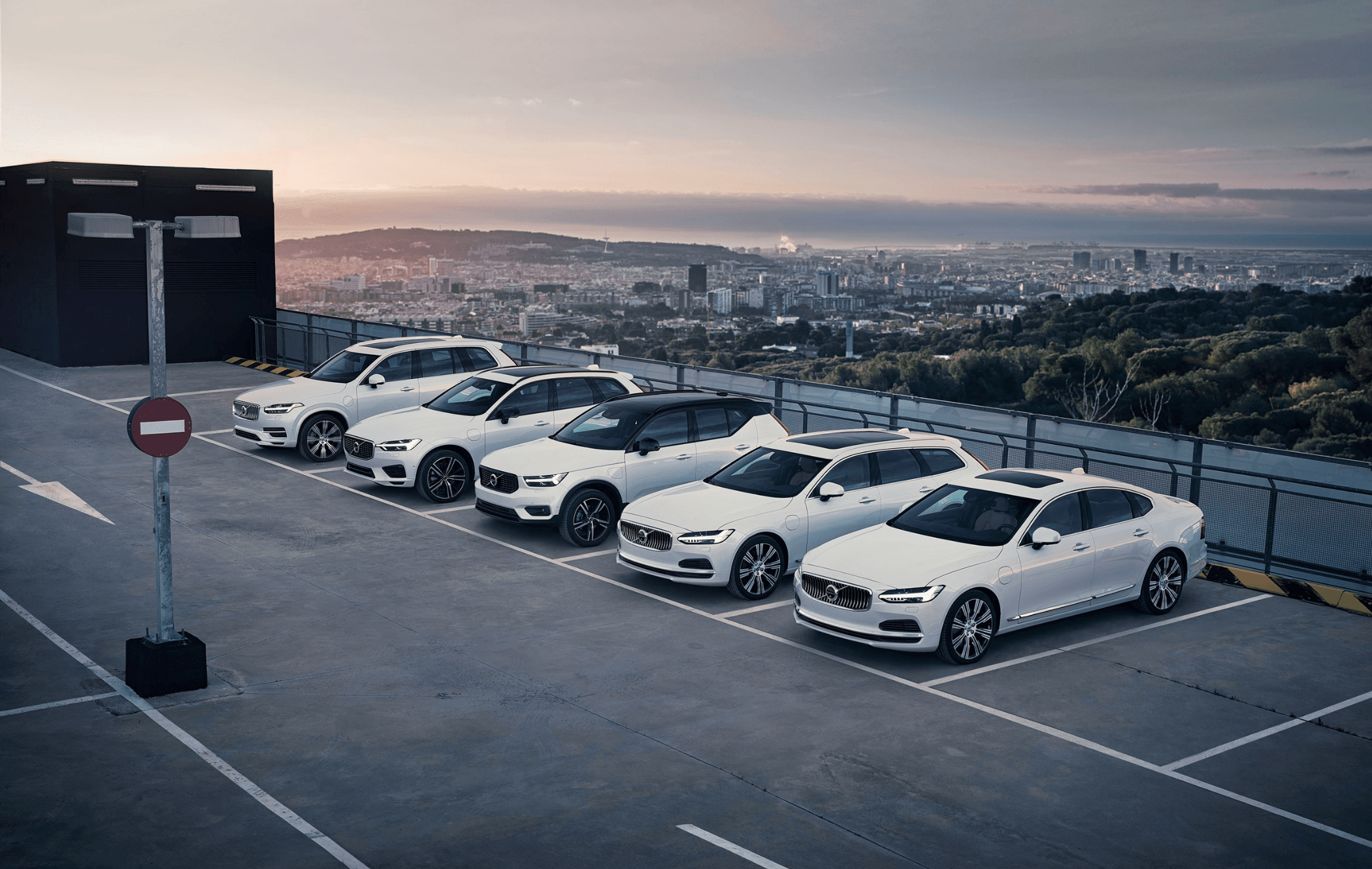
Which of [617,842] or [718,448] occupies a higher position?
[718,448]

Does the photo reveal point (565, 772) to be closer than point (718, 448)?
Yes

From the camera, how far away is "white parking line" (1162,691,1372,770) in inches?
329

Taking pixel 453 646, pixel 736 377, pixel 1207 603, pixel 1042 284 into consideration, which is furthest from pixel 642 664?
pixel 1042 284

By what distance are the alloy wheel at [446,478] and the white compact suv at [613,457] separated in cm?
110

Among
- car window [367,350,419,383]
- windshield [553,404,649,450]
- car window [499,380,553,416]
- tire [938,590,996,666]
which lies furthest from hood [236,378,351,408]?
tire [938,590,996,666]

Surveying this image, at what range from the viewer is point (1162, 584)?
11.9 meters

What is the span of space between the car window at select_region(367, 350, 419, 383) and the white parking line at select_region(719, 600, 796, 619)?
372 inches

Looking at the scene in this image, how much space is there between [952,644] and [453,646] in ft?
14.4

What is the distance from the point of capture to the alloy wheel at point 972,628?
10.3m

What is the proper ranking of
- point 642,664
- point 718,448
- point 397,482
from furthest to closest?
1. point 397,482
2. point 718,448
3. point 642,664

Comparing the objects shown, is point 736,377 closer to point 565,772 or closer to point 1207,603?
point 1207,603

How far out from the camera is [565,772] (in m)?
7.92

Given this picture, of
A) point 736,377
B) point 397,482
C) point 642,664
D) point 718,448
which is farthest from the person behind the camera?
point 736,377

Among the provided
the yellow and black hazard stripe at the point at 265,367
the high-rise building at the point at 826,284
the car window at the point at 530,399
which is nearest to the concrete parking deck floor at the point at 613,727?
the car window at the point at 530,399
